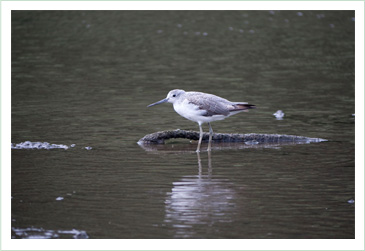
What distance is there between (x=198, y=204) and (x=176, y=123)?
469cm

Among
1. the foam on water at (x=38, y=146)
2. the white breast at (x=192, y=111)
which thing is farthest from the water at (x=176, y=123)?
the white breast at (x=192, y=111)

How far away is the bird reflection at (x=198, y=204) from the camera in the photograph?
727 cm

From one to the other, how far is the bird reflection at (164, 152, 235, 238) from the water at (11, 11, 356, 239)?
22mm

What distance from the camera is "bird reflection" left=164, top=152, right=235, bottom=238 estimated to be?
7270 millimetres

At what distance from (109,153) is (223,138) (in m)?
2.03

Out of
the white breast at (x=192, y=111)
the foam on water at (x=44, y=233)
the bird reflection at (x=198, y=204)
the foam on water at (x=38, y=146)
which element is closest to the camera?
the foam on water at (x=44, y=233)

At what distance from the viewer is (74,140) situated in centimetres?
1127

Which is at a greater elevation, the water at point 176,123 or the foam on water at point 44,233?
the water at point 176,123

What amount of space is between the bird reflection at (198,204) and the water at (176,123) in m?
0.02

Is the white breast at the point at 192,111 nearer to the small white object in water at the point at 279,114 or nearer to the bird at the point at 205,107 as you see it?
the bird at the point at 205,107

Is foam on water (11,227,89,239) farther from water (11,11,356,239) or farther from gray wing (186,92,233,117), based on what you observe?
gray wing (186,92,233,117)

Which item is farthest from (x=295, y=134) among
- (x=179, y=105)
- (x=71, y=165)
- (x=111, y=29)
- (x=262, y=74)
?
(x=111, y=29)

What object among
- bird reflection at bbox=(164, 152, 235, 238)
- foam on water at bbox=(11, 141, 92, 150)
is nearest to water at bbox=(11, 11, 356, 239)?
bird reflection at bbox=(164, 152, 235, 238)

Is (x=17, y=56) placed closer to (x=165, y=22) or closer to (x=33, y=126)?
(x=165, y=22)
